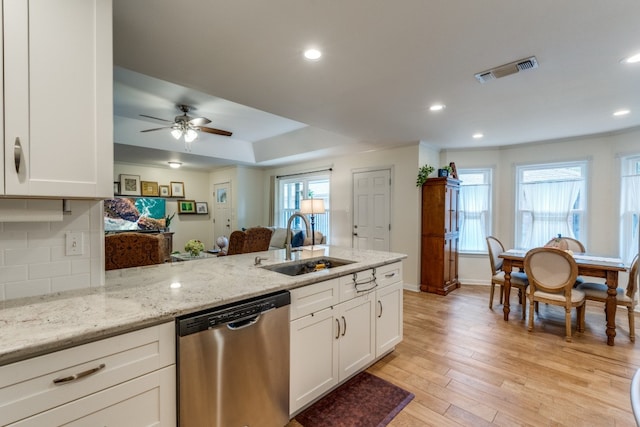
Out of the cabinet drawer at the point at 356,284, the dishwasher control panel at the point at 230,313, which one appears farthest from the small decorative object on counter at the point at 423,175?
the dishwasher control panel at the point at 230,313

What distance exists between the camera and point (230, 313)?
142 cm

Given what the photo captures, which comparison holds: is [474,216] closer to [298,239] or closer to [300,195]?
[298,239]

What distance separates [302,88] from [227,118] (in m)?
2.42

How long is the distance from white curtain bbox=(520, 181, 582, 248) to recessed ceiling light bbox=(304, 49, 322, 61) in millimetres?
4554

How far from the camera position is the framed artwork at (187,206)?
7.42 m

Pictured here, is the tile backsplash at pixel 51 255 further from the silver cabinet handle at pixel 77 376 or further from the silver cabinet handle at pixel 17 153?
the silver cabinet handle at pixel 77 376

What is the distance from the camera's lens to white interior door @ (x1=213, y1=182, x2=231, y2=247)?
7.47 meters

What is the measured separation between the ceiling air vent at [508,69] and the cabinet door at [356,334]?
2026 mm

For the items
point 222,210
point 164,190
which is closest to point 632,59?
point 222,210

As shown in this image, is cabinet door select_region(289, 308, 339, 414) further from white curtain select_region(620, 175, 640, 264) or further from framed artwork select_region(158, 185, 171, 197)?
framed artwork select_region(158, 185, 171, 197)

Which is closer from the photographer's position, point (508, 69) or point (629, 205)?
point (508, 69)

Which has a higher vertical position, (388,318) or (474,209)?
(474,209)

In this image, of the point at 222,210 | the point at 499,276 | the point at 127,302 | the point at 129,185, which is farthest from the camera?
the point at 222,210

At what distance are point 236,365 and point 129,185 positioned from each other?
21.7 ft
